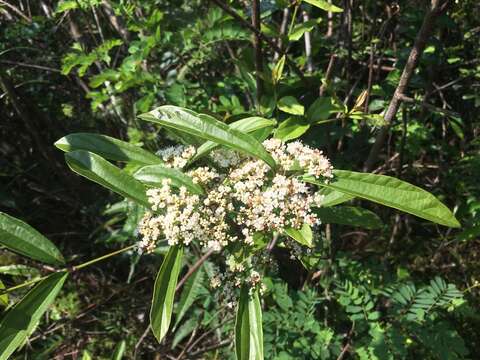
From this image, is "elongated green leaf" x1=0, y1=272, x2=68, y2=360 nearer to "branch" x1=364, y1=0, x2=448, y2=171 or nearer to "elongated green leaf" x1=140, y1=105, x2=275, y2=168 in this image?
"elongated green leaf" x1=140, y1=105, x2=275, y2=168

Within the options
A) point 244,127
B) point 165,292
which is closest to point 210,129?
point 244,127


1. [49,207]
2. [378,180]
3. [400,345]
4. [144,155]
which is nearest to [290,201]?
[378,180]

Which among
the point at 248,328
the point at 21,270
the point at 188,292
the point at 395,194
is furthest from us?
the point at 21,270

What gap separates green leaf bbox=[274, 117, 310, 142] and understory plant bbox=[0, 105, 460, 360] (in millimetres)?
149

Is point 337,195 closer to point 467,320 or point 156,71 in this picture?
point 156,71

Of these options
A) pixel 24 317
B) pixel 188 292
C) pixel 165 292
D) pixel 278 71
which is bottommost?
pixel 188 292

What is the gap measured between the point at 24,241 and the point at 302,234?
0.70m

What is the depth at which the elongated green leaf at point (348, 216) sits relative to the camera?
127 centimetres

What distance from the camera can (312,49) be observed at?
74.1 inches

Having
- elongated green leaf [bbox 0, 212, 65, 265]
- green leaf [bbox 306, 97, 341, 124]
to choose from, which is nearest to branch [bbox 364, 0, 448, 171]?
Result: green leaf [bbox 306, 97, 341, 124]

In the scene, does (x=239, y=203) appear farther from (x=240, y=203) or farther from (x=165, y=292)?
(x=165, y=292)

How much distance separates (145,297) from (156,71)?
1.33 metres

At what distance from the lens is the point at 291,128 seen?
1.38 metres

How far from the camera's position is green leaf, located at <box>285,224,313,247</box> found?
3.18ft
